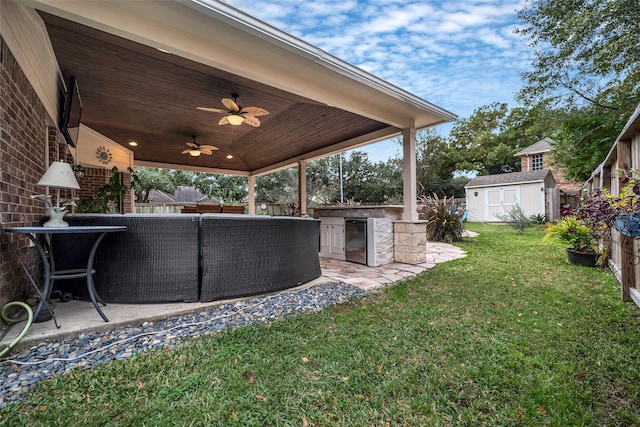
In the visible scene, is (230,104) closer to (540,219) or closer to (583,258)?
(583,258)

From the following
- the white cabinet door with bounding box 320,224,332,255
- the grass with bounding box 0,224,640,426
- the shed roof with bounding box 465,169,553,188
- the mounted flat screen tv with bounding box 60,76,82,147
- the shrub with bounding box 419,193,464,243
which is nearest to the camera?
the grass with bounding box 0,224,640,426

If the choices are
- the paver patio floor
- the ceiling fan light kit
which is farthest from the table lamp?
the ceiling fan light kit

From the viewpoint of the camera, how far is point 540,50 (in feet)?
→ 25.6

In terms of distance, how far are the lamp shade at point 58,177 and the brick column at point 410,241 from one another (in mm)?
4123

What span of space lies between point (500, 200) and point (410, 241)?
38.2ft

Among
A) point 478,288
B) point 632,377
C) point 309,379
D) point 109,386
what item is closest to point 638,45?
point 478,288

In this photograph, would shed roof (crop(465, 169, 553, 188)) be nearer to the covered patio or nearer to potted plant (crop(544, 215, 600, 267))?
potted plant (crop(544, 215, 600, 267))

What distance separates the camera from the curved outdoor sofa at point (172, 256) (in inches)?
95.0

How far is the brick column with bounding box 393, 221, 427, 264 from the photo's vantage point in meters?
4.54

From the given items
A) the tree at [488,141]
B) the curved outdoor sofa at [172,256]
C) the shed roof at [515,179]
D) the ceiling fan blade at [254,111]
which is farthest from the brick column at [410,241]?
the tree at [488,141]

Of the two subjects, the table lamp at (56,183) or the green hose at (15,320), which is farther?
the table lamp at (56,183)

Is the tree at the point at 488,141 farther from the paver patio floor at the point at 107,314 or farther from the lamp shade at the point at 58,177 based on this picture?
the lamp shade at the point at 58,177

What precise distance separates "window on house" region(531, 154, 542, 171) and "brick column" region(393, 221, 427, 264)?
14.8m

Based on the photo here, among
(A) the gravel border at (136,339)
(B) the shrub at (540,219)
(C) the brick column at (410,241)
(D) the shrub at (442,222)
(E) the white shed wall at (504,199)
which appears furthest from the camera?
(E) the white shed wall at (504,199)
